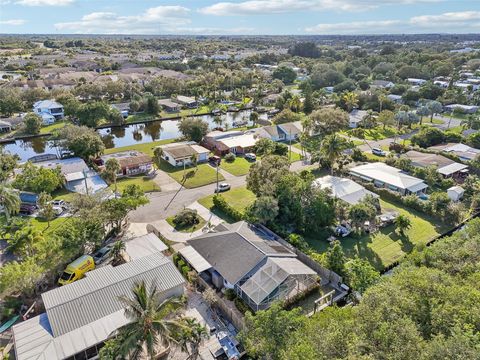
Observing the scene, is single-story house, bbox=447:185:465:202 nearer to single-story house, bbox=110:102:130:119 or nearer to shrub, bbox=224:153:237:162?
shrub, bbox=224:153:237:162

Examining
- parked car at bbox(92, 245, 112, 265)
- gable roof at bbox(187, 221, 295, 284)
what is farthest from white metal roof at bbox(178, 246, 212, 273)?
parked car at bbox(92, 245, 112, 265)

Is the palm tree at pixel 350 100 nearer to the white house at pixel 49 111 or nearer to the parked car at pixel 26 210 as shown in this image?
the white house at pixel 49 111

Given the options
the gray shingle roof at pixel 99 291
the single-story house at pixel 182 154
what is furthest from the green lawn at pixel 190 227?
the single-story house at pixel 182 154

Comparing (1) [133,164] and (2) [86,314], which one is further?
(1) [133,164]

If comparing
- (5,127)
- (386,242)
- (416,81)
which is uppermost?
(416,81)

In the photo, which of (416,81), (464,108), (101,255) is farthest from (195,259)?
(416,81)

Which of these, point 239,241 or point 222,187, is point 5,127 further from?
point 239,241

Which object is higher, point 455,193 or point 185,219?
point 185,219
